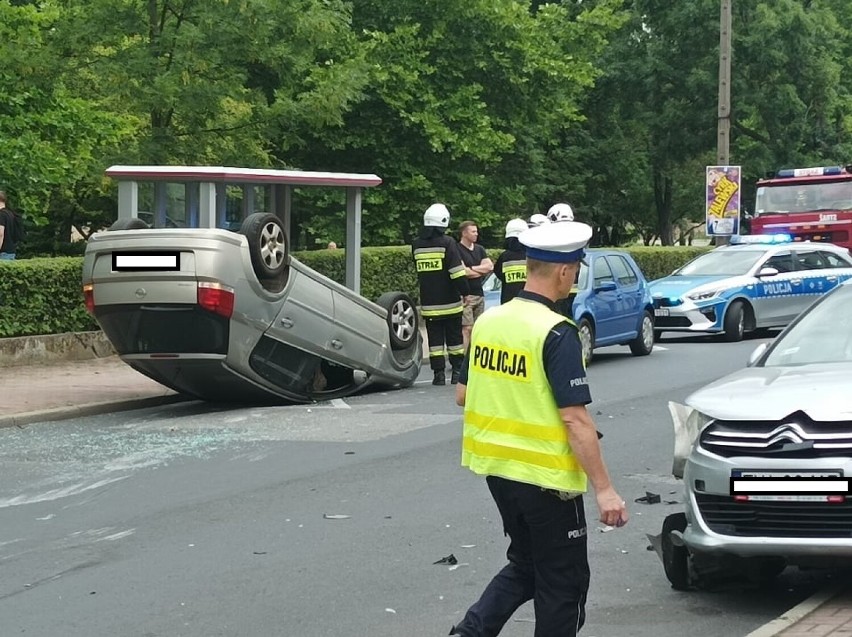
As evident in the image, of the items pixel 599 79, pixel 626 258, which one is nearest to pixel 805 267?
pixel 626 258

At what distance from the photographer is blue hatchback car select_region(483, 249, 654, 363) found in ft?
58.7

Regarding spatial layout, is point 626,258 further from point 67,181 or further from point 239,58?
point 67,181

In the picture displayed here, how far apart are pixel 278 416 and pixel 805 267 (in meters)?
12.9

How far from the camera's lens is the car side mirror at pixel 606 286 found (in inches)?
719

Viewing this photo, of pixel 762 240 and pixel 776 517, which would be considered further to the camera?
pixel 762 240

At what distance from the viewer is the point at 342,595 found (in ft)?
22.5

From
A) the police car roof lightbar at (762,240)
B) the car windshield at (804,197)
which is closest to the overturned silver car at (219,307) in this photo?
the police car roof lightbar at (762,240)

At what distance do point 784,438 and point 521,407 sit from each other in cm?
181

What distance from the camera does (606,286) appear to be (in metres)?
18.4

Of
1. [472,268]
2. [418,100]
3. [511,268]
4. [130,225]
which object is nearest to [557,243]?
[130,225]

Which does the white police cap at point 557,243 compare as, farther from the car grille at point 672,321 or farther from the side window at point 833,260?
the side window at point 833,260

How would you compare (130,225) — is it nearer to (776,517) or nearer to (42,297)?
(42,297)

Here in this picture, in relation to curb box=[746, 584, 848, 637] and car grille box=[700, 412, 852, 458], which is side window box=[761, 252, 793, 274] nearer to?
curb box=[746, 584, 848, 637]

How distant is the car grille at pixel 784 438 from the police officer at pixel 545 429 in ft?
5.13
